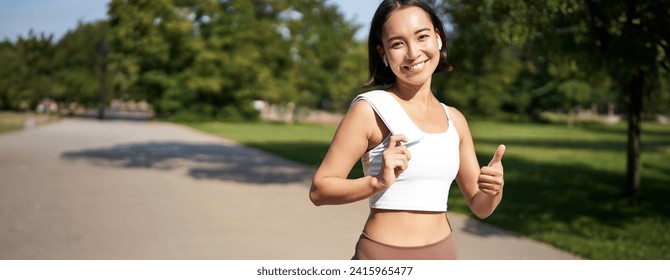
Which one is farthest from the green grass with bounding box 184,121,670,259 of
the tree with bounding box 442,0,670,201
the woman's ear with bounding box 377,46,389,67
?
the woman's ear with bounding box 377,46,389,67

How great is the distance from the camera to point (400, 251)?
1.99m

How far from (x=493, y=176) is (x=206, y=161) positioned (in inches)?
538

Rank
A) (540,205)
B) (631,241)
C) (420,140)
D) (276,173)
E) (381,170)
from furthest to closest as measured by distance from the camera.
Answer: (276,173) → (540,205) → (631,241) → (420,140) → (381,170)

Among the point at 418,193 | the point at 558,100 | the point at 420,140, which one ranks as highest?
the point at 420,140

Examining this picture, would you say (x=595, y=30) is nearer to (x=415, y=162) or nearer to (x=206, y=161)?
(x=415, y=162)

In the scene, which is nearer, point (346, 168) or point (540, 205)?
point (346, 168)

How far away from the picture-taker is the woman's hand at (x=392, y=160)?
1.70 m

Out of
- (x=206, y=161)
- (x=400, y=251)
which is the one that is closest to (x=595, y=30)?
(x=400, y=251)

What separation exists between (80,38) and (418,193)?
156ft

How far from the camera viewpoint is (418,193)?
1918 mm

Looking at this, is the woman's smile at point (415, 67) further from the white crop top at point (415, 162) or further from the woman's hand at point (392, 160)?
the woman's hand at point (392, 160)

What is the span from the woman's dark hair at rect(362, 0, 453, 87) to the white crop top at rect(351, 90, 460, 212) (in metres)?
0.18
